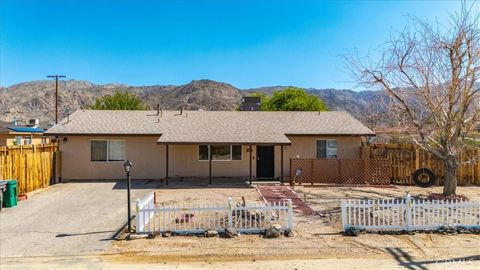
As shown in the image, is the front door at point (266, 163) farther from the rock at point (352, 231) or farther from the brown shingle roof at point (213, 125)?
the rock at point (352, 231)

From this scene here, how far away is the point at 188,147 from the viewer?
18594mm

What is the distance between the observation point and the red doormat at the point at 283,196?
11.3 m

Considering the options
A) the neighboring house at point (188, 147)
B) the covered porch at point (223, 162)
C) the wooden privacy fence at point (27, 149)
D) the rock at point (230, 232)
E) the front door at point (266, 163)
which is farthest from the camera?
the front door at point (266, 163)

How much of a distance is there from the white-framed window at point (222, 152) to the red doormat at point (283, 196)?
3.32 m

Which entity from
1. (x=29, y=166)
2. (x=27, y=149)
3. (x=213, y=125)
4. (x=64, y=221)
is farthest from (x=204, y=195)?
(x=27, y=149)

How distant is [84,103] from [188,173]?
99.4 metres

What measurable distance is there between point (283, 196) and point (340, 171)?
4.91 metres

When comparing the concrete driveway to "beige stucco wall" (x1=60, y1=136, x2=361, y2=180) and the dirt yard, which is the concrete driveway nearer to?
the dirt yard

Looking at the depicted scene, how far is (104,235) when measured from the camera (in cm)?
864

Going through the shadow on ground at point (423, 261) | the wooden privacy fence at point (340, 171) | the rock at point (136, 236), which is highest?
the wooden privacy fence at point (340, 171)

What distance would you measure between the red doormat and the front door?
9.14 feet

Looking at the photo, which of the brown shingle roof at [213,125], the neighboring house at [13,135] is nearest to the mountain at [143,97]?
the neighboring house at [13,135]

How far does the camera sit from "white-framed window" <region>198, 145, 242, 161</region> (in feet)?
61.2

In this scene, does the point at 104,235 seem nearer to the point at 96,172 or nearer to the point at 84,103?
the point at 96,172
